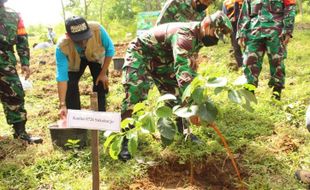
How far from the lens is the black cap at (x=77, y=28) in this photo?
11.2 feet

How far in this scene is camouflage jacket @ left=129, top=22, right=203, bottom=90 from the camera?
291cm

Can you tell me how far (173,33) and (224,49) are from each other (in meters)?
6.17

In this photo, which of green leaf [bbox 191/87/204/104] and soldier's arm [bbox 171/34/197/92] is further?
soldier's arm [bbox 171/34/197/92]

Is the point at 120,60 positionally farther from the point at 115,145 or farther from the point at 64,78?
the point at 115,145

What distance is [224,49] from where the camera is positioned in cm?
910

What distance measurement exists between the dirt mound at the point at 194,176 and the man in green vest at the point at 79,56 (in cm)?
108

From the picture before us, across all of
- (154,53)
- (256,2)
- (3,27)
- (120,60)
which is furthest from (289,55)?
(3,27)

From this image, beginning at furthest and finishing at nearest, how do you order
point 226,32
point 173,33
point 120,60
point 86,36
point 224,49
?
point 224,49 < point 120,60 < point 86,36 < point 173,33 < point 226,32

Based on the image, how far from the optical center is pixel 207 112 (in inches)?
86.8

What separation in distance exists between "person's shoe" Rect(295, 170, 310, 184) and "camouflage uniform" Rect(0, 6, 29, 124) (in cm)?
268

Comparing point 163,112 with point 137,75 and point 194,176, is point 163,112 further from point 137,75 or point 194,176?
point 137,75

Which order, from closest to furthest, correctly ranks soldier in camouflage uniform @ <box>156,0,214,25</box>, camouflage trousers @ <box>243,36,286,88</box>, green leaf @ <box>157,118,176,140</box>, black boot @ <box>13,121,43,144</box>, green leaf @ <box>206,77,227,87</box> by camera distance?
green leaf @ <box>206,77,227,87</box> → green leaf @ <box>157,118,176,140</box> → black boot @ <box>13,121,43,144</box> → soldier in camouflage uniform @ <box>156,0,214,25</box> → camouflage trousers @ <box>243,36,286,88</box>

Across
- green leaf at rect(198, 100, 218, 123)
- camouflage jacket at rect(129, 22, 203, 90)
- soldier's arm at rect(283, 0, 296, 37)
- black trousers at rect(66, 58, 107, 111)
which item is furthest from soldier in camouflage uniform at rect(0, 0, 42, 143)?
soldier's arm at rect(283, 0, 296, 37)

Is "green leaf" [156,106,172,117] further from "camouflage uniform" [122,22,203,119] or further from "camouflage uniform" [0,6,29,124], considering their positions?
"camouflage uniform" [0,6,29,124]
